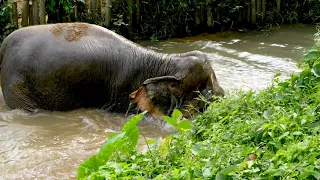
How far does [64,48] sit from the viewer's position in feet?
21.4

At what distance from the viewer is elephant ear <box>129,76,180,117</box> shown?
20.4 ft


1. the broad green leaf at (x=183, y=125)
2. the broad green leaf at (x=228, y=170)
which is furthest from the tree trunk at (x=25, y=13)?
the broad green leaf at (x=228, y=170)

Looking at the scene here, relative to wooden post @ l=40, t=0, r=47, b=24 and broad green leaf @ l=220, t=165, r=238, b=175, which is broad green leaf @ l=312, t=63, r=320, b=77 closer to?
broad green leaf @ l=220, t=165, r=238, b=175

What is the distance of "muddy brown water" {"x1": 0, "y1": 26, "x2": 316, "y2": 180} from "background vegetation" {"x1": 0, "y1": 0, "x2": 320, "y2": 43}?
44.7 inches

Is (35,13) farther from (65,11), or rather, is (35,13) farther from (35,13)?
(65,11)

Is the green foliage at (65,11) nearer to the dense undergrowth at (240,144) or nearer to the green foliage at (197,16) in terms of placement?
the green foliage at (197,16)

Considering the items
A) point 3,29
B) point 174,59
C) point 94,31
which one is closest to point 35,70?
point 94,31

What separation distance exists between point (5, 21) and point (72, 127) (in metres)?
4.37

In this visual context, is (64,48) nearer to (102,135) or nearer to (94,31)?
(94,31)

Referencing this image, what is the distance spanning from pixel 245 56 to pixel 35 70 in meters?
4.99

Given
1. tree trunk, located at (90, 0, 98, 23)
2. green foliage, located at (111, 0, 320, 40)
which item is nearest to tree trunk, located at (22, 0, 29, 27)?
tree trunk, located at (90, 0, 98, 23)

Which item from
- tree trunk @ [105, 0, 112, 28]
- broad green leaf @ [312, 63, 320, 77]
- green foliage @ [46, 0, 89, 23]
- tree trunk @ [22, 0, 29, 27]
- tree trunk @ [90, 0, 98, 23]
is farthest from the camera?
tree trunk @ [105, 0, 112, 28]

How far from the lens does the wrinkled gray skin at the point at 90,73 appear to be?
20.7 ft

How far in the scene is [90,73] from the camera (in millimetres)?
6617
